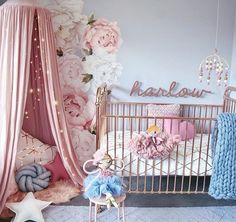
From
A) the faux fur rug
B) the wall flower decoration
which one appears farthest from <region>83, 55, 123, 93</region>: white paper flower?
the faux fur rug

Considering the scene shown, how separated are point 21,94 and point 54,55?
51 centimetres

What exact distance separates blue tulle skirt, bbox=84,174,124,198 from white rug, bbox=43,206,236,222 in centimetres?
41

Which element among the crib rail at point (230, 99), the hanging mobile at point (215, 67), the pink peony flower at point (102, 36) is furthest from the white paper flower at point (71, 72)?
the crib rail at point (230, 99)

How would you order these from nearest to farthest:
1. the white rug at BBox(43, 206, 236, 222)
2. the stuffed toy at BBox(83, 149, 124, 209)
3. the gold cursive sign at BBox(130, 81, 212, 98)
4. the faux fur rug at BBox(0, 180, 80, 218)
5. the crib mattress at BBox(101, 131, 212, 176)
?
the stuffed toy at BBox(83, 149, 124, 209), the white rug at BBox(43, 206, 236, 222), the crib mattress at BBox(101, 131, 212, 176), the faux fur rug at BBox(0, 180, 80, 218), the gold cursive sign at BBox(130, 81, 212, 98)

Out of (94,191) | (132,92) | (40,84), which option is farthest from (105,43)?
(94,191)

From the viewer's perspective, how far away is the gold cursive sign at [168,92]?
3.25m

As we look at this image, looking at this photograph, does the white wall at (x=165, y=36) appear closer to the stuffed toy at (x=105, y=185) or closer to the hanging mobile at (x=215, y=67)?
the hanging mobile at (x=215, y=67)

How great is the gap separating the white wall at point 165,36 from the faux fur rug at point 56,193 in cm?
118

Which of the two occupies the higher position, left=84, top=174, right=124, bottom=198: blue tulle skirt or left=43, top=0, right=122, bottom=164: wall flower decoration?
left=43, top=0, right=122, bottom=164: wall flower decoration

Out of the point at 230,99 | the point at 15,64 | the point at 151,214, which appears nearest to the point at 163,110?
the point at 230,99

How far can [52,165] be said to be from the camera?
2803 mm

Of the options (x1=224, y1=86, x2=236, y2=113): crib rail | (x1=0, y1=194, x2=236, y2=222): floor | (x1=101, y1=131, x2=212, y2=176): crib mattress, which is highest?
(x1=224, y1=86, x2=236, y2=113): crib rail

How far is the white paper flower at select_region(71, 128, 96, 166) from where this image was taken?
332 cm

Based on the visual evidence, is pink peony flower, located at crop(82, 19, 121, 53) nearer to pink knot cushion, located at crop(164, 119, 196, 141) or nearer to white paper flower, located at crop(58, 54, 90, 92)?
white paper flower, located at crop(58, 54, 90, 92)
